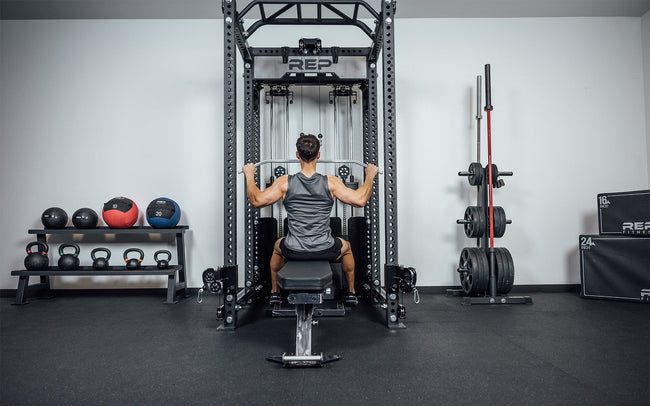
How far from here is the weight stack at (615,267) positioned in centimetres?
293

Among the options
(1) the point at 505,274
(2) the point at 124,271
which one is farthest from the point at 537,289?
(2) the point at 124,271

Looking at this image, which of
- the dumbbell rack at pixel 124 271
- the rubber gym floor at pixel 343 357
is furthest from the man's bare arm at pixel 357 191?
the dumbbell rack at pixel 124 271

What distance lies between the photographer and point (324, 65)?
291cm

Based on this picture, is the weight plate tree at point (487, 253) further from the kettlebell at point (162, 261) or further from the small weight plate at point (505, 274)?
the kettlebell at point (162, 261)

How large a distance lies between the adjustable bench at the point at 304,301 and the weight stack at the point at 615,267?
2.62m

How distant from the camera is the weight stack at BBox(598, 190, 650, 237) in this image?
2.98m

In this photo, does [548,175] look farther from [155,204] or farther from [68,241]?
[68,241]

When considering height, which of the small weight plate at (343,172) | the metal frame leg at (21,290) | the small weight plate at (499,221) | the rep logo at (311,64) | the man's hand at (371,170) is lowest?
the metal frame leg at (21,290)

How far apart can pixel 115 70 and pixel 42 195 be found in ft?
4.69

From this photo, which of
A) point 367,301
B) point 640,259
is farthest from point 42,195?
point 640,259

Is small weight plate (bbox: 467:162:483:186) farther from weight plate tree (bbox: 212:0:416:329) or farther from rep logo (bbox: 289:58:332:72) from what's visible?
rep logo (bbox: 289:58:332:72)

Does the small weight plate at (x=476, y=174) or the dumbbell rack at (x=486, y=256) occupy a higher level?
the small weight plate at (x=476, y=174)

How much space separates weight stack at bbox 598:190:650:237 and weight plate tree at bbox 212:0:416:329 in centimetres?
202

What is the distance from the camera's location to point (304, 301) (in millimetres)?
1696
